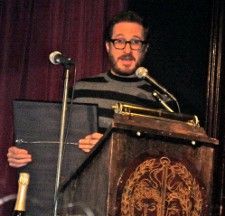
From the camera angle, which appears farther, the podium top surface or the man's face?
the man's face

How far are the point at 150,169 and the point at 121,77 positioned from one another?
153cm

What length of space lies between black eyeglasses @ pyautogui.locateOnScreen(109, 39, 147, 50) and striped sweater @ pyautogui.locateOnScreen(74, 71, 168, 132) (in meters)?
0.19

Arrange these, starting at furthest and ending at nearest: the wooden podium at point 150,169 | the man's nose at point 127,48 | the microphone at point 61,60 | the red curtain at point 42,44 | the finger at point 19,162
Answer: the red curtain at point 42,44, the man's nose at point 127,48, the finger at point 19,162, the microphone at point 61,60, the wooden podium at point 150,169

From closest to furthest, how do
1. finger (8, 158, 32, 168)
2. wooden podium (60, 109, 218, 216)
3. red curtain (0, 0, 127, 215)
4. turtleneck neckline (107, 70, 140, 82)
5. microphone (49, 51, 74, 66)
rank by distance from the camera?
wooden podium (60, 109, 218, 216)
microphone (49, 51, 74, 66)
finger (8, 158, 32, 168)
turtleneck neckline (107, 70, 140, 82)
red curtain (0, 0, 127, 215)

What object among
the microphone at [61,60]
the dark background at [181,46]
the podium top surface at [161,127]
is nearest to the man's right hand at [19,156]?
the microphone at [61,60]

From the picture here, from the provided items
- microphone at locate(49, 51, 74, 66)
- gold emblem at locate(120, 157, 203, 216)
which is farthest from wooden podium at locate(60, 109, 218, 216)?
microphone at locate(49, 51, 74, 66)

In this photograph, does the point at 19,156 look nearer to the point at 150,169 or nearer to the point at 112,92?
the point at 112,92

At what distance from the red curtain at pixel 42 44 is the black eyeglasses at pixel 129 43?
1.86 ft

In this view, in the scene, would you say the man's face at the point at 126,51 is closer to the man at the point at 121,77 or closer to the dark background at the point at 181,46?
the man at the point at 121,77

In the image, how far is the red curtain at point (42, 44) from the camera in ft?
10.7

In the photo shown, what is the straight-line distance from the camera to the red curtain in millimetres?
3250

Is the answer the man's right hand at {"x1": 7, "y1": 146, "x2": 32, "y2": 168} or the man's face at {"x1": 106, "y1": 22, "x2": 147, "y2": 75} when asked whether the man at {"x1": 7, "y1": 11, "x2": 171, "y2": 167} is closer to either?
the man's face at {"x1": 106, "y1": 22, "x2": 147, "y2": 75}

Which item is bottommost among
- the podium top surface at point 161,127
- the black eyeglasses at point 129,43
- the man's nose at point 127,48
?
the podium top surface at point 161,127

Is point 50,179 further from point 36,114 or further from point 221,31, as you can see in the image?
point 221,31
